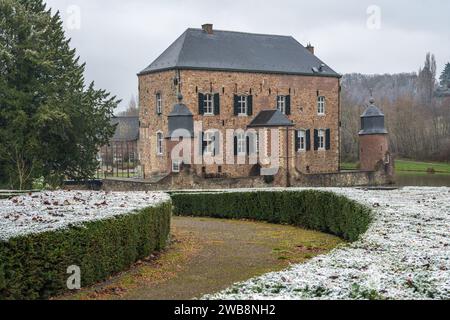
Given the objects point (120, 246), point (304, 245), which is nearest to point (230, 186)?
point (304, 245)

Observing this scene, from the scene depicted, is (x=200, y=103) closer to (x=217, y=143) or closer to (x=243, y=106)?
(x=217, y=143)

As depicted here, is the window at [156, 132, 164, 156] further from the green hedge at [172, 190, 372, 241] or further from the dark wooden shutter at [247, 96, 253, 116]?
the green hedge at [172, 190, 372, 241]

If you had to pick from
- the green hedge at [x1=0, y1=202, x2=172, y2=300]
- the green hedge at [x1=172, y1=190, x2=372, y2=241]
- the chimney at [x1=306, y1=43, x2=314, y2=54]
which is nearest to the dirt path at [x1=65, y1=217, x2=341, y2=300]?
the green hedge at [x1=0, y1=202, x2=172, y2=300]

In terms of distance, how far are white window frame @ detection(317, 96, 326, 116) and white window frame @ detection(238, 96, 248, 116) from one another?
588cm

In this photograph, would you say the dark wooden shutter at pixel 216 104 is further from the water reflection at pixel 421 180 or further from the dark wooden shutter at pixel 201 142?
the water reflection at pixel 421 180

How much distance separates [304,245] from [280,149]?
67.4ft

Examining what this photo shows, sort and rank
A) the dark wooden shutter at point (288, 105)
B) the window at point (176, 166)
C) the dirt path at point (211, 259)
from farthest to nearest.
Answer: the dark wooden shutter at point (288, 105) → the window at point (176, 166) → the dirt path at point (211, 259)

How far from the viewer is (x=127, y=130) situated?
61.6 m

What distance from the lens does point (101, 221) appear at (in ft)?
31.3

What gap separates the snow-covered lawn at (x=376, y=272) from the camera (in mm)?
5418

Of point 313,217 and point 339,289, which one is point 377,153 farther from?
point 339,289

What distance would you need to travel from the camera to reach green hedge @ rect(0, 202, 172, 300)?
7.82 m

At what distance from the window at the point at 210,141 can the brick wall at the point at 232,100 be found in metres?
0.37

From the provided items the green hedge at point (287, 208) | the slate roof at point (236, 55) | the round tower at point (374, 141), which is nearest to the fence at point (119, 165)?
the slate roof at point (236, 55)
